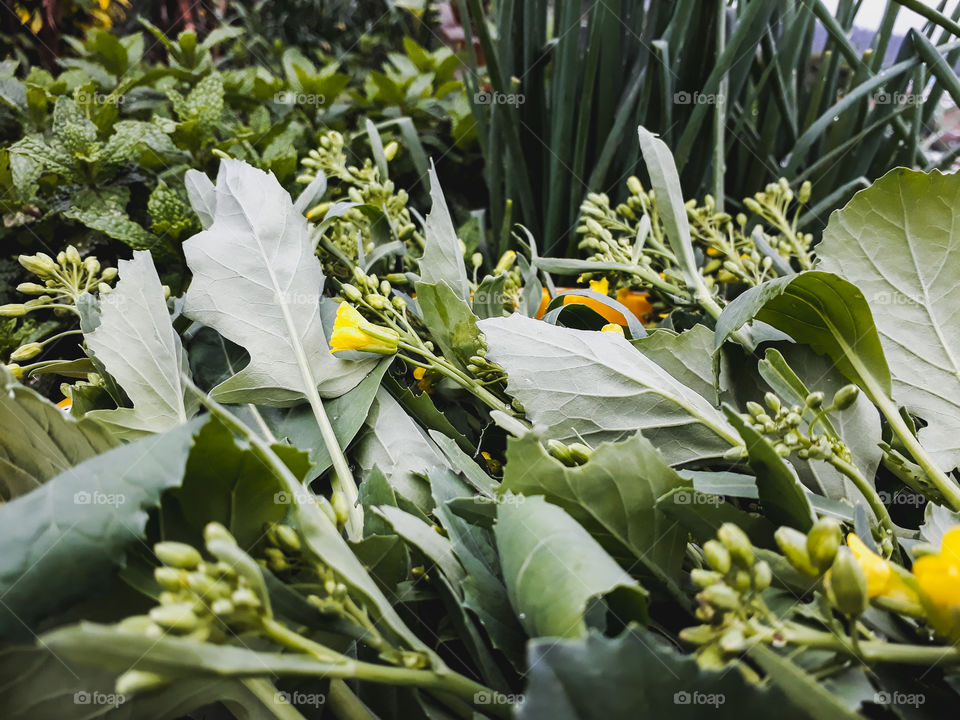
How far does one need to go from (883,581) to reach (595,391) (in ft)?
0.57

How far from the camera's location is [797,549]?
0.24 meters

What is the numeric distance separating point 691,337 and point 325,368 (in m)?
0.24

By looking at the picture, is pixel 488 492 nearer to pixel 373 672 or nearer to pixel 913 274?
pixel 373 672

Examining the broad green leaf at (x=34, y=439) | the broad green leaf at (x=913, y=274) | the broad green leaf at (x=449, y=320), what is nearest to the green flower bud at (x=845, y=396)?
the broad green leaf at (x=913, y=274)

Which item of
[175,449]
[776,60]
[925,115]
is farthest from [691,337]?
[925,115]

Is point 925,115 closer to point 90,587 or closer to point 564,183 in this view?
point 564,183

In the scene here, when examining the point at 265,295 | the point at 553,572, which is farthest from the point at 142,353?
the point at 553,572

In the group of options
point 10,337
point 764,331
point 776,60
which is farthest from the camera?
point 776,60

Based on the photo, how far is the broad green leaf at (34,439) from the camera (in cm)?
28

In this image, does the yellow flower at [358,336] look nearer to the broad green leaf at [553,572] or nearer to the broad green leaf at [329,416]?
the broad green leaf at [329,416]

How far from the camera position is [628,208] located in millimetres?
555

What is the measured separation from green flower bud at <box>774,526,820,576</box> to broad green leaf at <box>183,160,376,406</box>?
27cm

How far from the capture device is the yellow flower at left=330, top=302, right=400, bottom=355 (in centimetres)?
40

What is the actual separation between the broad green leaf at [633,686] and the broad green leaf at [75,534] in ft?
0.49
